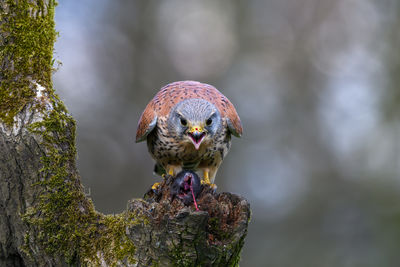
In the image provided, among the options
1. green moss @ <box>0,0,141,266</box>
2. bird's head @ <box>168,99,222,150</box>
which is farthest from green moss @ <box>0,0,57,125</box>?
bird's head @ <box>168,99,222,150</box>

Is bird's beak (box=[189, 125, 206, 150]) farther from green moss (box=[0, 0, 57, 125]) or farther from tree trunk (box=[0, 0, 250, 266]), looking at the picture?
green moss (box=[0, 0, 57, 125])

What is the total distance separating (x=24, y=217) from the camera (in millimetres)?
2471

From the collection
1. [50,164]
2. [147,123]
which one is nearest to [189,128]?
[147,123]

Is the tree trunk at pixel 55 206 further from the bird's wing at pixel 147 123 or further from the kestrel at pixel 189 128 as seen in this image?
the bird's wing at pixel 147 123

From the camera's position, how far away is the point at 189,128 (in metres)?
3.59

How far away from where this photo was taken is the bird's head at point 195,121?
3.56m

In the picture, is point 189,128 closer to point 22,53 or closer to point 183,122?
point 183,122

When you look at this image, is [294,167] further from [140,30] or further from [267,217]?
[140,30]

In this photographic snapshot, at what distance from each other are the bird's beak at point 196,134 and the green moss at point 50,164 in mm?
1095

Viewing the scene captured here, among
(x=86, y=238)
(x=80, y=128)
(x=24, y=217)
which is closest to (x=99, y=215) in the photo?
(x=86, y=238)

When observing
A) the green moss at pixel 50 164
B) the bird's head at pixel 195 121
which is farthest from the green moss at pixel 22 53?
the bird's head at pixel 195 121

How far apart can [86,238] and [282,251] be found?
246 inches

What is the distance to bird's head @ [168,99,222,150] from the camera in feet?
11.7

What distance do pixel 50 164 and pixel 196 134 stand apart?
51.5 inches
